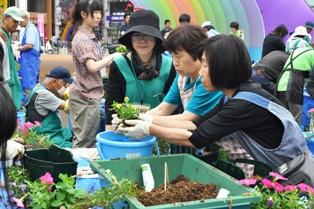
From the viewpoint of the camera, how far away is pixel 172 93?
276cm

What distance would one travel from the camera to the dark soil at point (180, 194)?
1.53 m

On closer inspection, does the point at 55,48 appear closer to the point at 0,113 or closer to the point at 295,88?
the point at 295,88


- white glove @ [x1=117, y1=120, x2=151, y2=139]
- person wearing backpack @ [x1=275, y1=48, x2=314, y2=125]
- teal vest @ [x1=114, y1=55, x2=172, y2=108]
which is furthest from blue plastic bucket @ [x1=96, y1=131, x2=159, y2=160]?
person wearing backpack @ [x1=275, y1=48, x2=314, y2=125]

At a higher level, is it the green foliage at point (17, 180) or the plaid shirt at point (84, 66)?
the plaid shirt at point (84, 66)

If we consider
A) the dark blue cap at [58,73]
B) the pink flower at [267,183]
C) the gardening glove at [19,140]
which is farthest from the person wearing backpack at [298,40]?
the pink flower at [267,183]

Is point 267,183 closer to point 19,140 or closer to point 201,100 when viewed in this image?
point 201,100

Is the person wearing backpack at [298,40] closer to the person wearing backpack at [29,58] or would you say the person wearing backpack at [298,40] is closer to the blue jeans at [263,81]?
the blue jeans at [263,81]

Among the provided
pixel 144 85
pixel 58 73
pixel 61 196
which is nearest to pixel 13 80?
pixel 58 73

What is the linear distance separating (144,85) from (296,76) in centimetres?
322

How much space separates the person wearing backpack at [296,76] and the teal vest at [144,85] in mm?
3005

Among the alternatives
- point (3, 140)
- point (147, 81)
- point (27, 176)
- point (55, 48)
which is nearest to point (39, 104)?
point (147, 81)

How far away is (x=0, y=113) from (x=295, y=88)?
16.0ft

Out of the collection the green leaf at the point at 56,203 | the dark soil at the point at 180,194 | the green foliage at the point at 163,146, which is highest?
the dark soil at the point at 180,194

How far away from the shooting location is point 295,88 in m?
5.48
